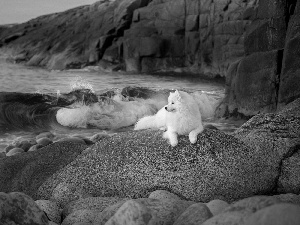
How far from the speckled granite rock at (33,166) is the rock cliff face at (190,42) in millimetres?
5636

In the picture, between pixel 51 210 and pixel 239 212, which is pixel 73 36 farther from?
pixel 239 212

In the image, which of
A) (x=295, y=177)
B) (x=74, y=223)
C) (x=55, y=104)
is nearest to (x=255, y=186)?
(x=295, y=177)

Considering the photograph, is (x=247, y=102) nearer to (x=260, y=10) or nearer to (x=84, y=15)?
(x=260, y=10)

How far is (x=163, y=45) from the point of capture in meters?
27.1

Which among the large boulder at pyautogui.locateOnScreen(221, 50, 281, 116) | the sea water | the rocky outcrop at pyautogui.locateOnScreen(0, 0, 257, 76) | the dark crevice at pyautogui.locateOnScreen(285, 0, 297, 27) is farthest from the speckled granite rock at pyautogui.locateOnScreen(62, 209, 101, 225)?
the rocky outcrop at pyautogui.locateOnScreen(0, 0, 257, 76)

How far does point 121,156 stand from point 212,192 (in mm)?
1131

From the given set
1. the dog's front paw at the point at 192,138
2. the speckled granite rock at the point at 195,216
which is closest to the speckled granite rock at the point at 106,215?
the speckled granite rock at the point at 195,216

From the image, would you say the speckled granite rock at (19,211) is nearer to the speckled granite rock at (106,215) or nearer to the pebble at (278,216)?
the speckled granite rock at (106,215)

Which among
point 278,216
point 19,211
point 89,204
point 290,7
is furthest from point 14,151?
point 290,7

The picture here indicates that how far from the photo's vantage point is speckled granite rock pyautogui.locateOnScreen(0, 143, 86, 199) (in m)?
5.45

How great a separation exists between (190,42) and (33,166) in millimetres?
21821

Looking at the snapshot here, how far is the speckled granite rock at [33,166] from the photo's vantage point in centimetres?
545

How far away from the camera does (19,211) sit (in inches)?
128

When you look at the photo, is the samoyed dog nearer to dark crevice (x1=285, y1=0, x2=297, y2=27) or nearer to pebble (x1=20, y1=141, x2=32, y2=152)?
pebble (x1=20, y1=141, x2=32, y2=152)
